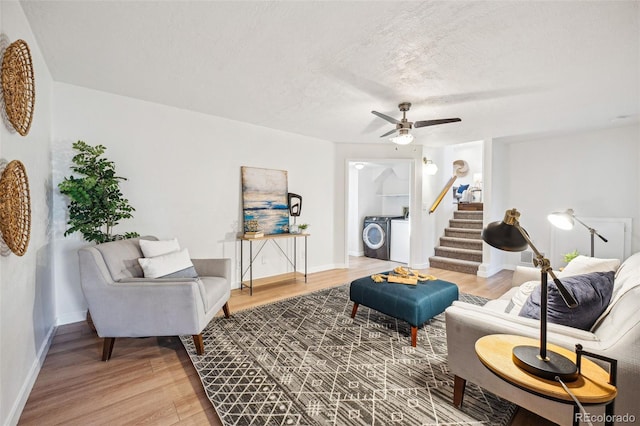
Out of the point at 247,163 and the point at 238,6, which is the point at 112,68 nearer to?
the point at 238,6

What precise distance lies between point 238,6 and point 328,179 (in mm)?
3534

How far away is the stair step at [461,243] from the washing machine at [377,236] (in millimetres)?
1171

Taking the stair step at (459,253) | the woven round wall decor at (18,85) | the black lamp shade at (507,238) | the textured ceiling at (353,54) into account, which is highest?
the textured ceiling at (353,54)

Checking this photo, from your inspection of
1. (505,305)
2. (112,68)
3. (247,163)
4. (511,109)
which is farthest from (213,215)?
(511,109)

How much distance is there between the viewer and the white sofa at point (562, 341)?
1.09 meters

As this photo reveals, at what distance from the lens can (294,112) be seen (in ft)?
11.5

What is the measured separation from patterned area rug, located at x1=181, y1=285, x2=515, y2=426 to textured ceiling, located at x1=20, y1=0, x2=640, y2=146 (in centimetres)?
244

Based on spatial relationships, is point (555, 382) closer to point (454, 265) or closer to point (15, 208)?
point (15, 208)

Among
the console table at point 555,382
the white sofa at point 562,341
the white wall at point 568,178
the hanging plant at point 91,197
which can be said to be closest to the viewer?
the console table at point 555,382

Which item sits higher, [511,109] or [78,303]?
[511,109]

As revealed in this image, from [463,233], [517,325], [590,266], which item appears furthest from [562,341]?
[463,233]

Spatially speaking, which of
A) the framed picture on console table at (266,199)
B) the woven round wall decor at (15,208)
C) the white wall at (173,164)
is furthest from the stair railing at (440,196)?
the woven round wall decor at (15,208)

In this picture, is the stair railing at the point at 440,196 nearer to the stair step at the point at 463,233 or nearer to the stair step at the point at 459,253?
the stair step at the point at 463,233

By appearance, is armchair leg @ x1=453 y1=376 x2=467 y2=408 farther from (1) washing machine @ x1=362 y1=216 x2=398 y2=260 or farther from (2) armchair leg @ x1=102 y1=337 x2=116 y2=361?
(1) washing machine @ x1=362 y1=216 x2=398 y2=260
